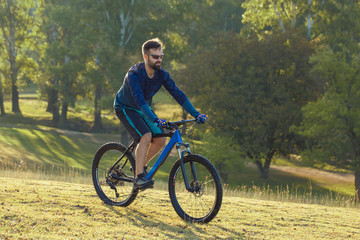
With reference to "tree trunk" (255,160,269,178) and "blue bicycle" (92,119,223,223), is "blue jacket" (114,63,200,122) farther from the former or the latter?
"tree trunk" (255,160,269,178)

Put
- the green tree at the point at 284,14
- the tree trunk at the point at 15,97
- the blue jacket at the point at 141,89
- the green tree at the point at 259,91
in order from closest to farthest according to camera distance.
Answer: the blue jacket at the point at 141,89 < the green tree at the point at 259,91 < the green tree at the point at 284,14 < the tree trunk at the point at 15,97

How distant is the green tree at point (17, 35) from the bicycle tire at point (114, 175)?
39.3 meters

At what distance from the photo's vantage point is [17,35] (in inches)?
1725

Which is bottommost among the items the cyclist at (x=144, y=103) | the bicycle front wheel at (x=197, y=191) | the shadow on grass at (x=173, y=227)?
the shadow on grass at (x=173, y=227)

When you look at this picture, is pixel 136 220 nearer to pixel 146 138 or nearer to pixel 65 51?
pixel 146 138

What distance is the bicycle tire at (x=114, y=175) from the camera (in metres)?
6.08

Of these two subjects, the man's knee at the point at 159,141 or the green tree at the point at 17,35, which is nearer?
the man's knee at the point at 159,141

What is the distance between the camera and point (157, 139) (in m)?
5.65

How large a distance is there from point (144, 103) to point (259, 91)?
26103mm

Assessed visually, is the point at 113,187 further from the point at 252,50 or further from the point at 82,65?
the point at 82,65

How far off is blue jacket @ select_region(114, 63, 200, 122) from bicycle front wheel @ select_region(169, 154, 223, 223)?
0.67 meters

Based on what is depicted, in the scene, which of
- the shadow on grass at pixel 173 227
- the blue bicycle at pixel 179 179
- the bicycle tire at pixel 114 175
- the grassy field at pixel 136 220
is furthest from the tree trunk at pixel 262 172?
the shadow on grass at pixel 173 227

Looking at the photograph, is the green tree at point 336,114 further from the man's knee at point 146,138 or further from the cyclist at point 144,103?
the man's knee at point 146,138

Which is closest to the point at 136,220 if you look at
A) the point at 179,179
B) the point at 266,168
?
the point at 179,179
